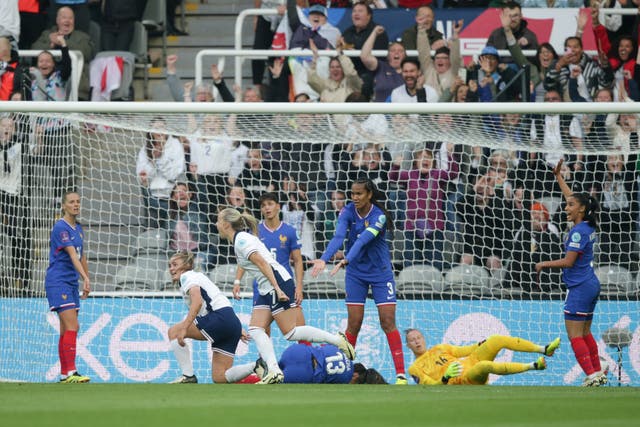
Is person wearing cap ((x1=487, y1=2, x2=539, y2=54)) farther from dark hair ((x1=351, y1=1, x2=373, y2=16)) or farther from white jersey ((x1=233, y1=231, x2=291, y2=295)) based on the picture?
white jersey ((x1=233, y1=231, x2=291, y2=295))

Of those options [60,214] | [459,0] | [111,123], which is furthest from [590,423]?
[459,0]

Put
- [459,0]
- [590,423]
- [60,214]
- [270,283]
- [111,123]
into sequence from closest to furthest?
→ [590,423]
[270,283]
[111,123]
[60,214]
[459,0]

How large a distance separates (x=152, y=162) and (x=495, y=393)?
5732 millimetres

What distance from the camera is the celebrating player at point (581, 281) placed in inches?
402

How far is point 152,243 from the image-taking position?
40.1ft

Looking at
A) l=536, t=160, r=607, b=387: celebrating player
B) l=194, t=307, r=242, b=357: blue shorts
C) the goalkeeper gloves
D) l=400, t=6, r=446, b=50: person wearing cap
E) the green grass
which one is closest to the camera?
the green grass

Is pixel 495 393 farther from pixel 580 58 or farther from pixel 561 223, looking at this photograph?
pixel 580 58

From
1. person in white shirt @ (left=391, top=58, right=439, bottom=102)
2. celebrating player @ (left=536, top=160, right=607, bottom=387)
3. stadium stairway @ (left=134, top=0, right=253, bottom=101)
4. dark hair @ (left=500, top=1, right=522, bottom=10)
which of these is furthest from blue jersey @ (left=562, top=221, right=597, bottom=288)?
stadium stairway @ (left=134, top=0, right=253, bottom=101)

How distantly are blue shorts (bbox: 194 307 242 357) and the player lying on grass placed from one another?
16.3 inches

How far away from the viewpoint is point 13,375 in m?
11.8

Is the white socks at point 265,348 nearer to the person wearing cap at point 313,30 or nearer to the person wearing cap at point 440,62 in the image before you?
the person wearing cap at point 440,62

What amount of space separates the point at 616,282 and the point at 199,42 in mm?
7555

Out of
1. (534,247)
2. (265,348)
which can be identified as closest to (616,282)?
(534,247)

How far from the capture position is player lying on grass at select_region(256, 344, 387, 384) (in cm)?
973
